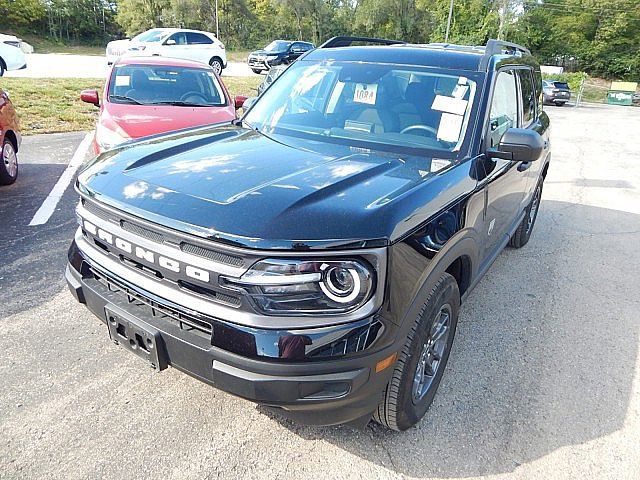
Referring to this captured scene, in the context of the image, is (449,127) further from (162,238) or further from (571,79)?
(571,79)

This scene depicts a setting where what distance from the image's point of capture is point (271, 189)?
6.79ft

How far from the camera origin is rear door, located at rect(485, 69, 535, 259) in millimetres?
2953

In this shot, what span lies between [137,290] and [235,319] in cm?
56

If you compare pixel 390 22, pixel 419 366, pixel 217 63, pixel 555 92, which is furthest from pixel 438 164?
pixel 390 22

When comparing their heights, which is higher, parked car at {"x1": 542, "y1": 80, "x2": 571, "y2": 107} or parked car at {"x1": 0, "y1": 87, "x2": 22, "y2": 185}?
parked car at {"x1": 0, "y1": 87, "x2": 22, "y2": 185}

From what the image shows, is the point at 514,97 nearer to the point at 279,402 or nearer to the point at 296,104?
the point at 296,104

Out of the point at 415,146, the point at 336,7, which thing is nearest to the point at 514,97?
the point at 415,146

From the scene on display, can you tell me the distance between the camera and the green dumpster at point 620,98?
32844mm

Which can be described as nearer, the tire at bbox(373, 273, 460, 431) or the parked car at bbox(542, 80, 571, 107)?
the tire at bbox(373, 273, 460, 431)

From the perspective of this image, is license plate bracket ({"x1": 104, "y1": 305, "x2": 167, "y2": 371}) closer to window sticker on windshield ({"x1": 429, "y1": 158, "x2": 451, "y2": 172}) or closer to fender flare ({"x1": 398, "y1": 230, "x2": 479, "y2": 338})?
fender flare ({"x1": 398, "y1": 230, "x2": 479, "y2": 338})

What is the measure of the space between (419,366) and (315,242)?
103 cm

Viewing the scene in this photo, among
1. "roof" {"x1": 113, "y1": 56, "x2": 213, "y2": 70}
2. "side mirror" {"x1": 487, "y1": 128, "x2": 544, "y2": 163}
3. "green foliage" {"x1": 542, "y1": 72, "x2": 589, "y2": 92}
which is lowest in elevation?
"green foliage" {"x1": 542, "y1": 72, "x2": 589, "y2": 92}

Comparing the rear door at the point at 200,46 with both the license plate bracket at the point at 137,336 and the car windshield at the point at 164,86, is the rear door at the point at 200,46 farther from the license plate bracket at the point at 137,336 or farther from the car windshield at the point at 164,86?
the license plate bracket at the point at 137,336

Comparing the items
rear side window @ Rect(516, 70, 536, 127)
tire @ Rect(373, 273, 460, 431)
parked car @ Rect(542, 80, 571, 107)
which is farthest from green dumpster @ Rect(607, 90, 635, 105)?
tire @ Rect(373, 273, 460, 431)
